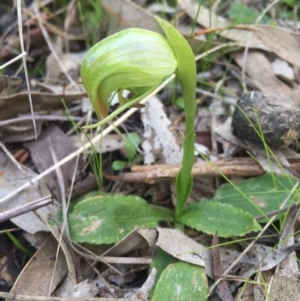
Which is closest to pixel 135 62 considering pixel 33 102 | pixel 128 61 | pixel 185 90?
pixel 128 61

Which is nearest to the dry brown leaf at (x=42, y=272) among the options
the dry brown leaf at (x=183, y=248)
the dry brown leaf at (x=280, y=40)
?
the dry brown leaf at (x=183, y=248)

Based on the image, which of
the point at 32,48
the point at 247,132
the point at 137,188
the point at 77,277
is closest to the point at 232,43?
the point at 247,132

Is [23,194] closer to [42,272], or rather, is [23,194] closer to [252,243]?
[42,272]

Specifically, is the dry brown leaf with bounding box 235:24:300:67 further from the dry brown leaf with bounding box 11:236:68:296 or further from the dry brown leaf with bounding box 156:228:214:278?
the dry brown leaf with bounding box 11:236:68:296

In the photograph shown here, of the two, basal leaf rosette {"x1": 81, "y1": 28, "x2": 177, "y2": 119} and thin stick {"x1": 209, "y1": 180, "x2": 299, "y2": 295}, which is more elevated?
basal leaf rosette {"x1": 81, "y1": 28, "x2": 177, "y2": 119}

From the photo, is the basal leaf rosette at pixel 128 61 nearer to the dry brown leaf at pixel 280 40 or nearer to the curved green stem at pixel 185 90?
the curved green stem at pixel 185 90

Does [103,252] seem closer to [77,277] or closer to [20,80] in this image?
[77,277]

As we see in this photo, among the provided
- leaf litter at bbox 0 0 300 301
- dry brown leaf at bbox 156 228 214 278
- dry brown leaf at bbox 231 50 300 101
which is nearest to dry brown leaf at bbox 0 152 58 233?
leaf litter at bbox 0 0 300 301
